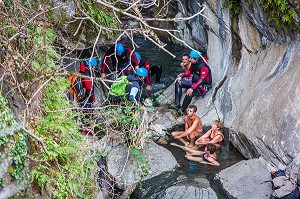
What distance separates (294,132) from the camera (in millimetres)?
7801

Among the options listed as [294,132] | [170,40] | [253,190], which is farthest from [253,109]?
[170,40]

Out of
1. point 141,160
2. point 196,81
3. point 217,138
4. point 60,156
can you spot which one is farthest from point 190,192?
point 196,81

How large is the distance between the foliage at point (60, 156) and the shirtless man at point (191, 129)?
148 inches

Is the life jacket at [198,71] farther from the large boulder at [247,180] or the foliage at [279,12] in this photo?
the large boulder at [247,180]

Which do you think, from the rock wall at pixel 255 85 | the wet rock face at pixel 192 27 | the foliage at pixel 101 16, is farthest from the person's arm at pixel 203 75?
the foliage at pixel 101 16

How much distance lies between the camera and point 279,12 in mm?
8023

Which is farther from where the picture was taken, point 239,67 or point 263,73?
A: point 239,67

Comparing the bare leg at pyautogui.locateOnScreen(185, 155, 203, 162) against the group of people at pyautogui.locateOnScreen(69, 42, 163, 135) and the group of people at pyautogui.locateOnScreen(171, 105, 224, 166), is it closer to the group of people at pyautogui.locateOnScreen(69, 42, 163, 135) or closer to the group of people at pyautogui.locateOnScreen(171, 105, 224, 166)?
the group of people at pyautogui.locateOnScreen(171, 105, 224, 166)

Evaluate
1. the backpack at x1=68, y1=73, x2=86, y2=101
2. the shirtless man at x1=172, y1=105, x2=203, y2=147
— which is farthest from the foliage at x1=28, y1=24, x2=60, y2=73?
the shirtless man at x1=172, y1=105, x2=203, y2=147

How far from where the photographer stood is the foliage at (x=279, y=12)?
7.84 metres

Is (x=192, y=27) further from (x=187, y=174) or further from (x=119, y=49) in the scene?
(x=187, y=174)

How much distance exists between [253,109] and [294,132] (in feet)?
4.09

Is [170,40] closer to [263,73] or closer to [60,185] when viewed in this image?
[263,73]

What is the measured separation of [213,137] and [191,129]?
0.55 metres
